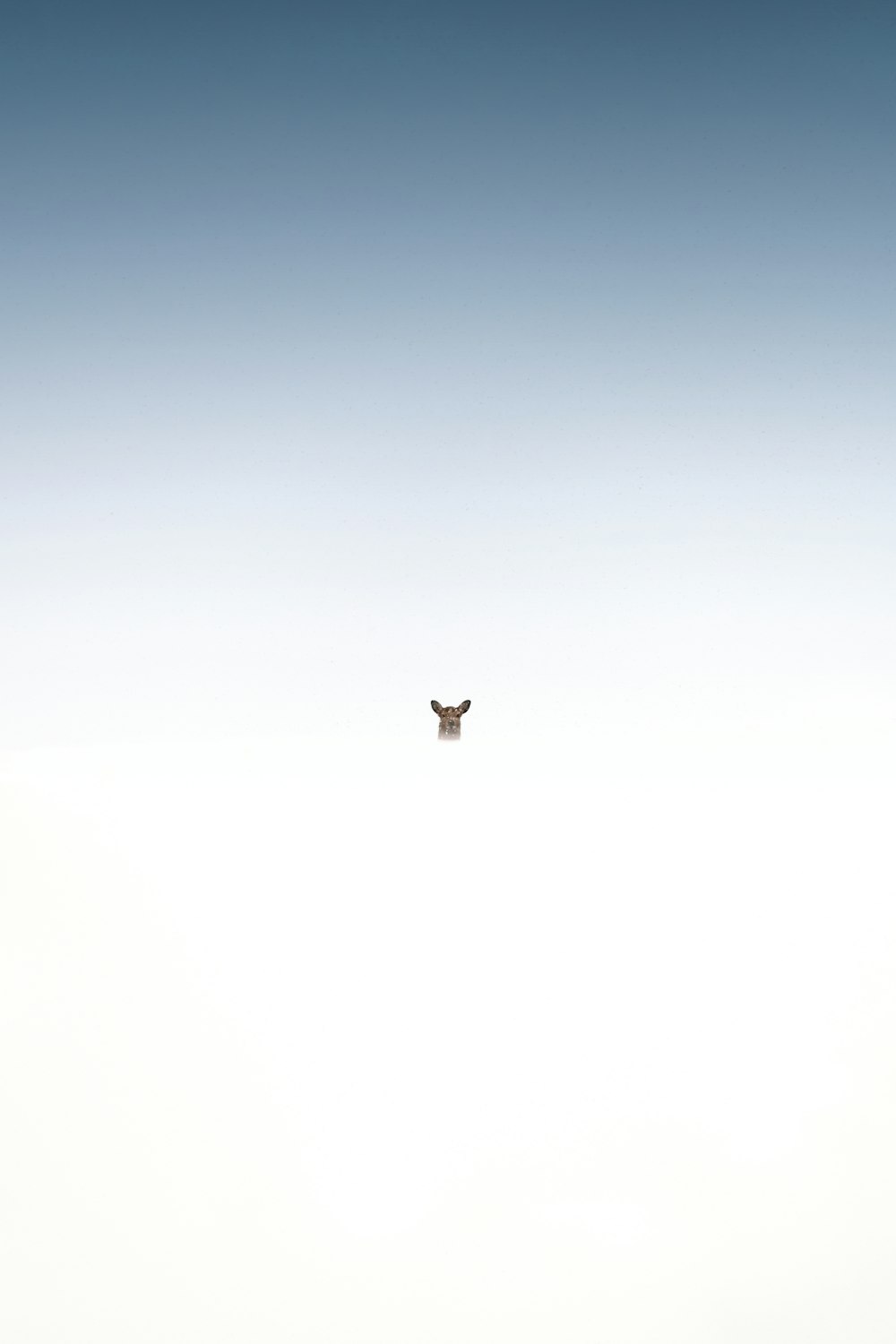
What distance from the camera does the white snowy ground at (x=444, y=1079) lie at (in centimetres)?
586

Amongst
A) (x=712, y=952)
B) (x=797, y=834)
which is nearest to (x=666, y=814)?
(x=797, y=834)

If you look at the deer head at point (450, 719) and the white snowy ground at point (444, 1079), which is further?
the deer head at point (450, 719)

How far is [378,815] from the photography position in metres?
11.8

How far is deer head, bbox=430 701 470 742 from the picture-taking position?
17.1 meters

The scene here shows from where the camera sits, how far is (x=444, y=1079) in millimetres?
7352

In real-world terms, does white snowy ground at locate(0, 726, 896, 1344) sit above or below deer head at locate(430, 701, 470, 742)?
below

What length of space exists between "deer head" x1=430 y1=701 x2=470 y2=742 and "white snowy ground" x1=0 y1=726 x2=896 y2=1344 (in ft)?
17.2

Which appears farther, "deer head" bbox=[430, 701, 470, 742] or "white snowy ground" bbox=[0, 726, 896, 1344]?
"deer head" bbox=[430, 701, 470, 742]

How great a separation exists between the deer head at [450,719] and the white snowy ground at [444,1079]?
17.2ft

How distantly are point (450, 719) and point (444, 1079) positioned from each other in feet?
33.5

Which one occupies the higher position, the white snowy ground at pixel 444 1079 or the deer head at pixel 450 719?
the deer head at pixel 450 719

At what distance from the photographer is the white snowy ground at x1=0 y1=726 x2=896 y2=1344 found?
5.86 m

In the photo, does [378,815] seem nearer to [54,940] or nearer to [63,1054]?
[54,940]

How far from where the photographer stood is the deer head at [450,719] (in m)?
17.1
